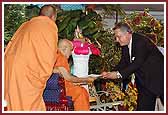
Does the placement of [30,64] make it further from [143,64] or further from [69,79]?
[143,64]

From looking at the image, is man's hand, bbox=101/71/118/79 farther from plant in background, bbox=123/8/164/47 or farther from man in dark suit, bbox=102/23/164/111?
plant in background, bbox=123/8/164/47

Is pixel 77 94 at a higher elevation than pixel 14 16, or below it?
below

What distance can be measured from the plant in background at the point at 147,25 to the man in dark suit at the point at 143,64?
0.47 ft

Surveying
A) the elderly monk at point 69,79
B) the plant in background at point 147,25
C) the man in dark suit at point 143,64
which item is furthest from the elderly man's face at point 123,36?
the elderly monk at point 69,79

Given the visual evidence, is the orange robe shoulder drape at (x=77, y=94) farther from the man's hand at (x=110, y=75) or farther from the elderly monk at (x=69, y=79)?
the man's hand at (x=110, y=75)

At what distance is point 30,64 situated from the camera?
3.09 m

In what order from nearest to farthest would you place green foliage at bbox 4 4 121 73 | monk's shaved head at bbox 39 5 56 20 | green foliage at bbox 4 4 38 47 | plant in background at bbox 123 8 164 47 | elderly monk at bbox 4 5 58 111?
elderly monk at bbox 4 5 58 111 < monk's shaved head at bbox 39 5 56 20 < green foliage at bbox 4 4 38 47 < green foliage at bbox 4 4 121 73 < plant in background at bbox 123 8 164 47

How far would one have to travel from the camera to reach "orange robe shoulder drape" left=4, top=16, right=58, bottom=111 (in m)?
3.04

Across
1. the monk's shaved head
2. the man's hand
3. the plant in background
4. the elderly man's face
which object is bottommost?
the man's hand

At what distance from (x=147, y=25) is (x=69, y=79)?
82 centimetres

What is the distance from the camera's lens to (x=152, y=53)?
11.5 ft

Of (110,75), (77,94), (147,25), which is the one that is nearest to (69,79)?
(77,94)

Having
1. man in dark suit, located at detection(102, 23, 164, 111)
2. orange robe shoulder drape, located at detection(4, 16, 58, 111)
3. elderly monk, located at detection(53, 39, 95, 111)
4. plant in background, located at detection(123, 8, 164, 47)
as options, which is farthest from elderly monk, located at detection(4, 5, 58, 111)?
plant in background, located at detection(123, 8, 164, 47)

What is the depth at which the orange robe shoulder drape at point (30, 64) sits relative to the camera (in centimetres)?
304
